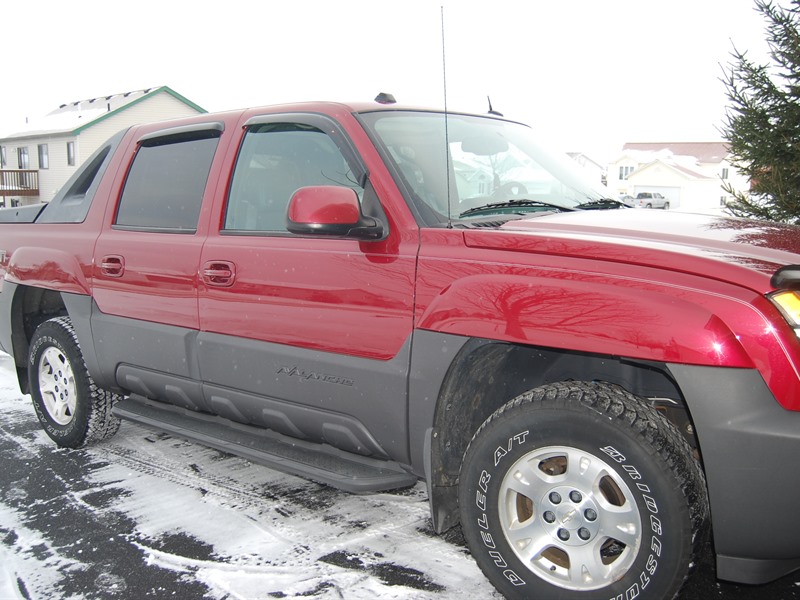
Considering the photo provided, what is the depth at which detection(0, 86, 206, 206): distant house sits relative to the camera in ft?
118

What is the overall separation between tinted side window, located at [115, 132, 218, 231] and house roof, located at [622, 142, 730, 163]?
70.6 m

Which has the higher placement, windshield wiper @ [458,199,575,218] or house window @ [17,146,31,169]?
house window @ [17,146,31,169]

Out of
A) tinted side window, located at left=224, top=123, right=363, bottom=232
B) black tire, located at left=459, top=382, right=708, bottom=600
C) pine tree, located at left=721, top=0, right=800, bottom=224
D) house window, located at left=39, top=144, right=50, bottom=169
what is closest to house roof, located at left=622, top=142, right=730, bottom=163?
house window, located at left=39, top=144, right=50, bottom=169

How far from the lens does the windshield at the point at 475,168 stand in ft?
9.96

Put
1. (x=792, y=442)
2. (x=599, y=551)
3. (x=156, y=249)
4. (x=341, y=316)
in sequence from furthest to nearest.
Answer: (x=156, y=249), (x=341, y=316), (x=599, y=551), (x=792, y=442)

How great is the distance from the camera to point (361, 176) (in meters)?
3.04

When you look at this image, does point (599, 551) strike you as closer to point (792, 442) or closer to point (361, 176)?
point (792, 442)

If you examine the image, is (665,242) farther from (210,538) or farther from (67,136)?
(67,136)

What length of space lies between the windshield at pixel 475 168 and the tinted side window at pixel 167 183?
3.45 feet

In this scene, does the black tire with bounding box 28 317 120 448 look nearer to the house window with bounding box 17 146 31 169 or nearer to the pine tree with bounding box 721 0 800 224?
the pine tree with bounding box 721 0 800 224

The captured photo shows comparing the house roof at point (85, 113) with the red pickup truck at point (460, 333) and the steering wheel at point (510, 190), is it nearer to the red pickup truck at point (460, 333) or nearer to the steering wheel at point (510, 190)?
the red pickup truck at point (460, 333)

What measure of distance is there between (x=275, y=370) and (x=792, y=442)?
204cm

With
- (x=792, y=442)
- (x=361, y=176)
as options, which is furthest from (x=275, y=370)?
(x=792, y=442)

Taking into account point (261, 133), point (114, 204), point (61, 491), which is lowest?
point (61, 491)
